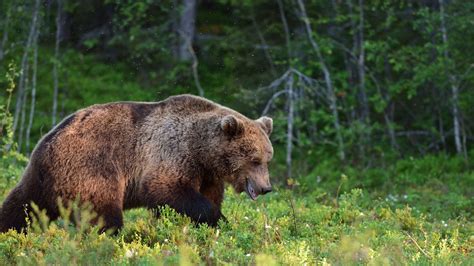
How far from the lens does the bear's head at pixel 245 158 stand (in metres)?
6.90

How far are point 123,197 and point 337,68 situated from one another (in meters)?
9.48

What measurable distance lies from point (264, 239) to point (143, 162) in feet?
4.14

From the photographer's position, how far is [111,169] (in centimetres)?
682

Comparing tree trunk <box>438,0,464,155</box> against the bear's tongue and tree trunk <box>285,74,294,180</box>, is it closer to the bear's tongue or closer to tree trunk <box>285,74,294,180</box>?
tree trunk <box>285,74,294,180</box>

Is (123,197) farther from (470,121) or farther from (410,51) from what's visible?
(470,121)

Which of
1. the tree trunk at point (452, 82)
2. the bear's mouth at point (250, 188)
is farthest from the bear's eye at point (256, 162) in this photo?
the tree trunk at point (452, 82)

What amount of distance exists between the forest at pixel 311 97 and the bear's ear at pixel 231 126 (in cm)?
80

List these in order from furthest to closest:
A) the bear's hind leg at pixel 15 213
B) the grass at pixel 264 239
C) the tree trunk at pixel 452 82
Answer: the tree trunk at pixel 452 82
the bear's hind leg at pixel 15 213
the grass at pixel 264 239

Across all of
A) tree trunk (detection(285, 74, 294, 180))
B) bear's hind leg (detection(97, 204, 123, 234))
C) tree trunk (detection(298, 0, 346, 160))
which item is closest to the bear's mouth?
bear's hind leg (detection(97, 204, 123, 234))

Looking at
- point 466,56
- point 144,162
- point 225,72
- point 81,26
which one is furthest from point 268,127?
point 81,26

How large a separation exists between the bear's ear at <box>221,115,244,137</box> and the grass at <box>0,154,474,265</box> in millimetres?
681

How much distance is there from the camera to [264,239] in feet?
21.0

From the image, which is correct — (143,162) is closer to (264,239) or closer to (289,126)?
(264,239)

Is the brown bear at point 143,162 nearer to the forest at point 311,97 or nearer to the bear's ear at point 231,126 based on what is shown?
the bear's ear at point 231,126
